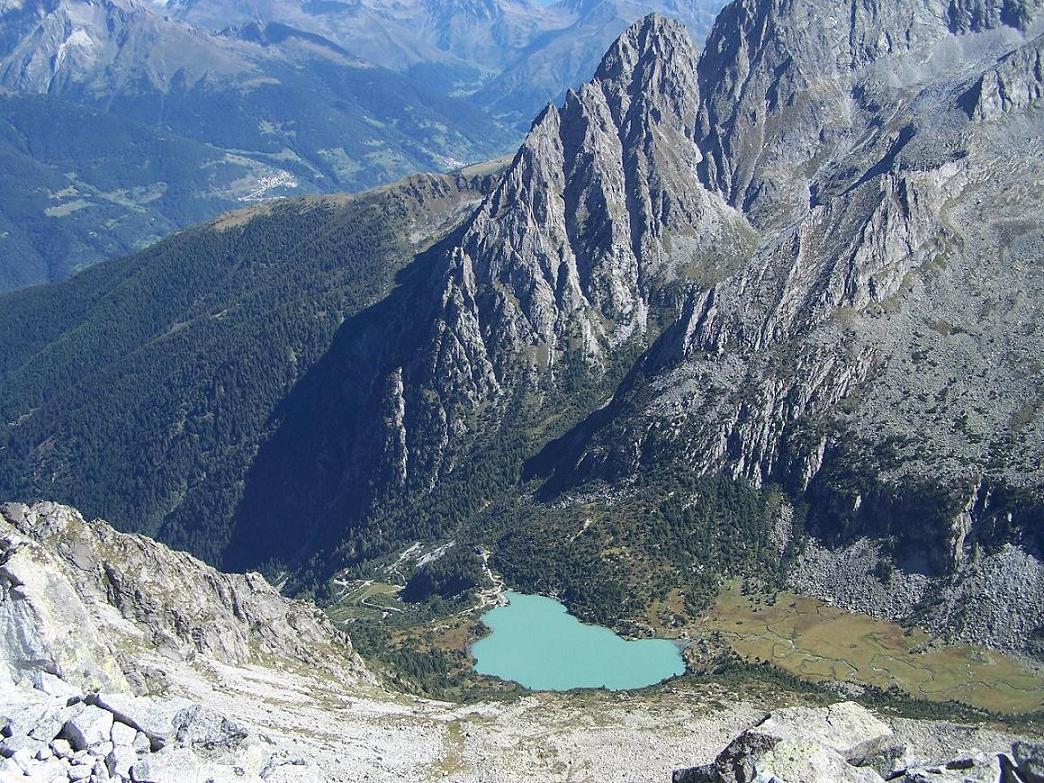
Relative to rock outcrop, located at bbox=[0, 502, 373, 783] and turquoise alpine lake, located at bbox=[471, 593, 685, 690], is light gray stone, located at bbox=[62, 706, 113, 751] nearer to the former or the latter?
rock outcrop, located at bbox=[0, 502, 373, 783]

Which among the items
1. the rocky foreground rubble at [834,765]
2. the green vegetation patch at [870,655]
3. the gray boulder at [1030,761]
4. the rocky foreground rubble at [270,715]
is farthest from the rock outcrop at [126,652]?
the green vegetation patch at [870,655]

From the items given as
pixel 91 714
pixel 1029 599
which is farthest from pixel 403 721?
pixel 1029 599

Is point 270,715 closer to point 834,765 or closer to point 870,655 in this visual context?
point 834,765

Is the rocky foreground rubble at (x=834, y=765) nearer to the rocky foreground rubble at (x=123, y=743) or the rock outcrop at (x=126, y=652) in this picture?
the rocky foreground rubble at (x=123, y=743)

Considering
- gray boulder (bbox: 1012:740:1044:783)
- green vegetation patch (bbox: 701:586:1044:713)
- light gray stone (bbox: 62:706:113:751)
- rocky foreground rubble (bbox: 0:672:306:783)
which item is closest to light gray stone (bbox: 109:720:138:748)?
rocky foreground rubble (bbox: 0:672:306:783)

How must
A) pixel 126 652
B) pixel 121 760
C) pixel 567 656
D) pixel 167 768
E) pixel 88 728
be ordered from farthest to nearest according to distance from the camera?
pixel 567 656, pixel 126 652, pixel 88 728, pixel 167 768, pixel 121 760

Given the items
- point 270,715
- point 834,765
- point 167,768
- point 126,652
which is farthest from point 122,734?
point 126,652
